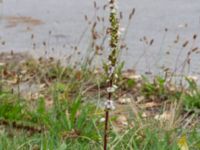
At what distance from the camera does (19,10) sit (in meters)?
8.03

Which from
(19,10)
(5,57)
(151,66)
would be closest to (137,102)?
(151,66)

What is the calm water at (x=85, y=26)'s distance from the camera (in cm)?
619

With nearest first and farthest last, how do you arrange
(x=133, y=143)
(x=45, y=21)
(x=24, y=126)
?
(x=133, y=143), (x=24, y=126), (x=45, y=21)

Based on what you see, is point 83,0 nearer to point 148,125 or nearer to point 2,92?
point 2,92

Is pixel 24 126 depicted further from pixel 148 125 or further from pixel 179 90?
pixel 179 90

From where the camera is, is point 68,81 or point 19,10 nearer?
point 68,81

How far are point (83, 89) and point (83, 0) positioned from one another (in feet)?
11.2

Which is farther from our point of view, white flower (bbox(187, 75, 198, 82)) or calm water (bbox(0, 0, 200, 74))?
calm water (bbox(0, 0, 200, 74))

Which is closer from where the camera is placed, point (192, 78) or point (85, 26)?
point (192, 78)

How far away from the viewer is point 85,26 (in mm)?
7215

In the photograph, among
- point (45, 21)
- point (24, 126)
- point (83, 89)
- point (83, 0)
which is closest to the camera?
point (24, 126)

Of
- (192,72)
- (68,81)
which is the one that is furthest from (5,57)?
(192,72)

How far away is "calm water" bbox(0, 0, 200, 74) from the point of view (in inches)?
244

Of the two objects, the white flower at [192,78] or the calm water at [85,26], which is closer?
the white flower at [192,78]
